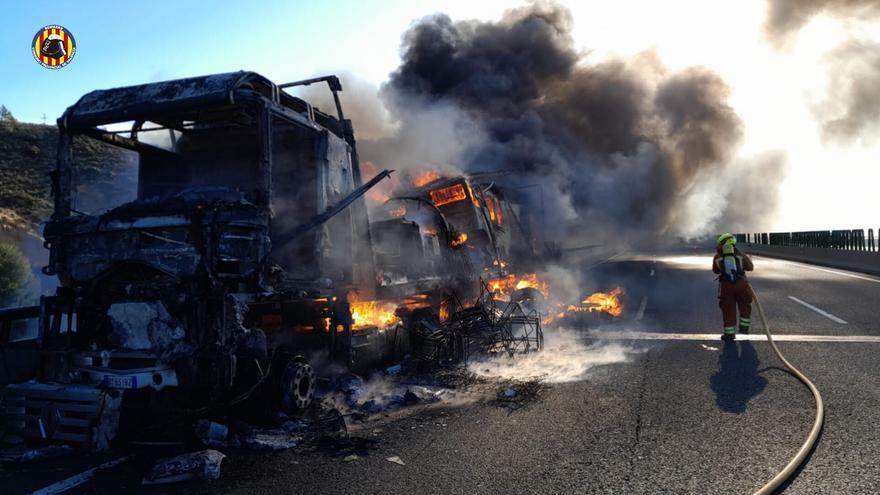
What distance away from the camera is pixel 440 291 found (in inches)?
314

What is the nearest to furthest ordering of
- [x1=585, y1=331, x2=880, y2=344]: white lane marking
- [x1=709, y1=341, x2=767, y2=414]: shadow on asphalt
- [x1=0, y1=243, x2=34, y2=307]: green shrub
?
1. [x1=709, y1=341, x2=767, y2=414]: shadow on asphalt
2. [x1=585, y1=331, x2=880, y2=344]: white lane marking
3. [x1=0, y1=243, x2=34, y2=307]: green shrub

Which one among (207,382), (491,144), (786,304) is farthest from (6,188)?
(786,304)

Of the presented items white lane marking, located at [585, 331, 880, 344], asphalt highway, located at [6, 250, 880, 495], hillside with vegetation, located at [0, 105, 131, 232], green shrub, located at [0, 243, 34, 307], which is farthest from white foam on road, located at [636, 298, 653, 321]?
hillside with vegetation, located at [0, 105, 131, 232]

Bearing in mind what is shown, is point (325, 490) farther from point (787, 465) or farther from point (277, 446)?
point (787, 465)

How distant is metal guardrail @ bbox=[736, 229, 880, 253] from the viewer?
721 inches

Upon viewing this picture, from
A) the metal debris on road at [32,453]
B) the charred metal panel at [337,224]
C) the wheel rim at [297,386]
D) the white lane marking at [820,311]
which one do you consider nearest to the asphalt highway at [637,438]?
the wheel rim at [297,386]

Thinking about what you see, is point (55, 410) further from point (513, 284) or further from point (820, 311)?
point (820, 311)

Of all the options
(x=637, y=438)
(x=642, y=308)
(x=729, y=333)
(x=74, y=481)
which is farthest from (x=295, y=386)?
(x=642, y=308)

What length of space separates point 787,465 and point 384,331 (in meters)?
4.07

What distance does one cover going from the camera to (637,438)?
385cm

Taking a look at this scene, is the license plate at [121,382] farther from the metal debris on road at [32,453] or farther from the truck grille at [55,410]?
the metal debris on road at [32,453]

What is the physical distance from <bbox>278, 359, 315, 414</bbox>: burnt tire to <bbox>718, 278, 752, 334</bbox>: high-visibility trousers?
5937 mm

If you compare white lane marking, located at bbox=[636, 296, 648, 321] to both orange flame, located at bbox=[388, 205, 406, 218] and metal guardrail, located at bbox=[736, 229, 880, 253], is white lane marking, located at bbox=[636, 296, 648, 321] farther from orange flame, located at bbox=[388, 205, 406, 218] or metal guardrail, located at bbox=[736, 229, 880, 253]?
metal guardrail, located at bbox=[736, 229, 880, 253]

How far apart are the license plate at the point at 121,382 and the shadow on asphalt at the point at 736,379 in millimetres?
4595
